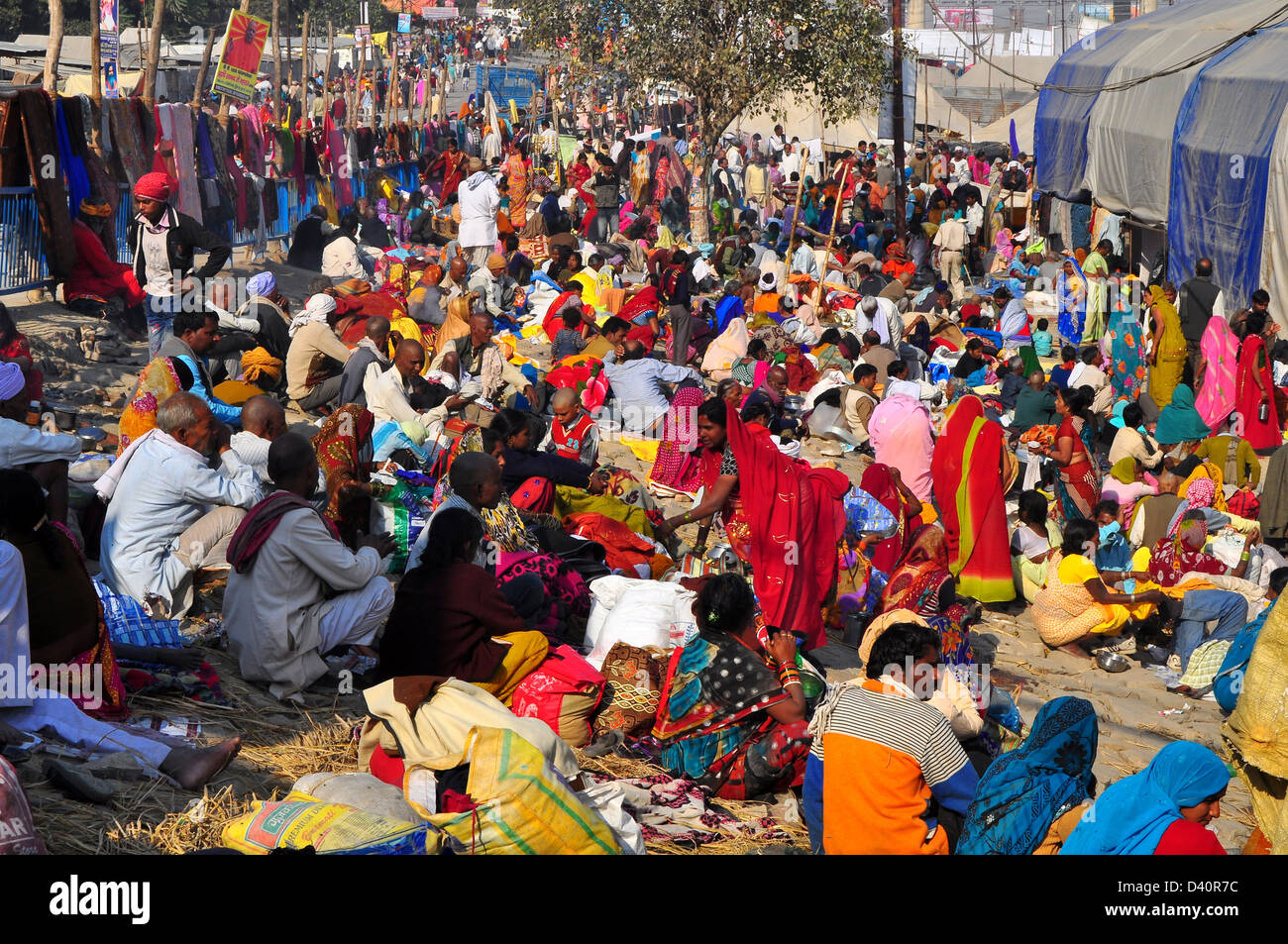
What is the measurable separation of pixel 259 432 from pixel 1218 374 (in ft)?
26.6

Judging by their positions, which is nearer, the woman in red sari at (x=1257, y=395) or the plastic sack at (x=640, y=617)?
the plastic sack at (x=640, y=617)

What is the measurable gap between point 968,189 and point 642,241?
6307mm

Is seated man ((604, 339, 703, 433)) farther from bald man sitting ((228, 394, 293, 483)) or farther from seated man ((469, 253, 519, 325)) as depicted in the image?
bald man sitting ((228, 394, 293, 483))

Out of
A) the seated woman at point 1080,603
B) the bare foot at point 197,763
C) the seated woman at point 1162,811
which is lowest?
the seated woman at point 1080,603

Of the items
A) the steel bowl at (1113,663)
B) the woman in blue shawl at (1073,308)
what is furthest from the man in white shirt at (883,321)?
the steel bowl at (1113,663)

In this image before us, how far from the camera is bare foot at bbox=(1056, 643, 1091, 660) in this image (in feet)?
24.3

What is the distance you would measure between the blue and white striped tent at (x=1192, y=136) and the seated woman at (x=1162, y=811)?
10.7m

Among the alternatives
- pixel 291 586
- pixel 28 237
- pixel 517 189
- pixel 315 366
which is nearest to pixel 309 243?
pixel 517 189

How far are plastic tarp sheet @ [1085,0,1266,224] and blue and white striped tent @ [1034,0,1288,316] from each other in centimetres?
3

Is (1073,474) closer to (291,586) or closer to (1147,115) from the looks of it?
(291,586)

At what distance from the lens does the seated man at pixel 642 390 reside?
10.3m

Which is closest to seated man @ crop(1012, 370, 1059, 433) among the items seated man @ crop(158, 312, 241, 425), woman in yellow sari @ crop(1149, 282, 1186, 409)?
woman in yellow sari @ crop(1149, 282, 1186, 409)

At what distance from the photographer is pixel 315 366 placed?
9289 mm

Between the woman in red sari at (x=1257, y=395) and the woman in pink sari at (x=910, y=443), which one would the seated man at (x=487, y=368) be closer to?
the woman in pink sari at (x=910, y=443)
